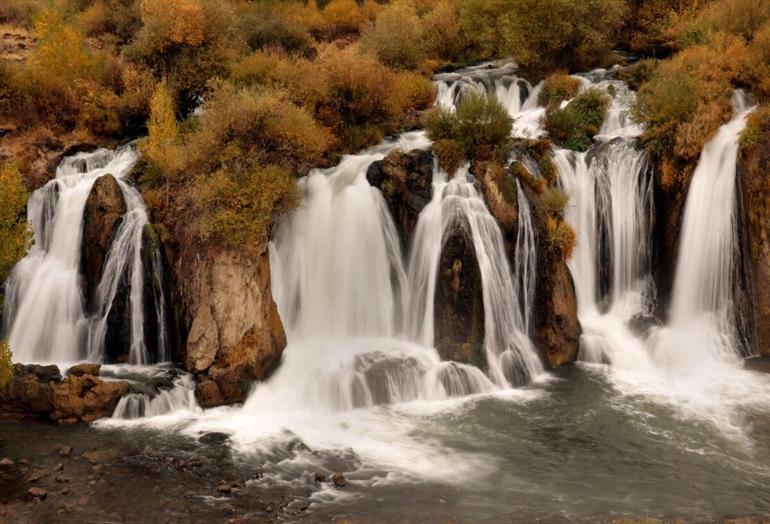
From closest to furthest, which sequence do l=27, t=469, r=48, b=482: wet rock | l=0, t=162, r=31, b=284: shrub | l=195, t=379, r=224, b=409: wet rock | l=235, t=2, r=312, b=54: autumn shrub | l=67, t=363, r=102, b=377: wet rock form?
l=27, t=469, r=48, b=482: wet rock → l=0, t=162, r=31, b=284: shrub → l=67, t=363, r=102, b=377: wet rock → l=195, t=379, r=224, b=409: wet rock → l=235, t=2, r=312, b=54: autumn shrub

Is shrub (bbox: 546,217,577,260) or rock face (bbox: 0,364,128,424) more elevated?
shrub (bbox: 546,217,577,260)

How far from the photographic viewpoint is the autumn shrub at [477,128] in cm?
1978

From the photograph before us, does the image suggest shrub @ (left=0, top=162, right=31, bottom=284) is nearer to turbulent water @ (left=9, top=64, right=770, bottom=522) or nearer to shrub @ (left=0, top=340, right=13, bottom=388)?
shrub @ (left=0, top=340, right=13, bottom=388)

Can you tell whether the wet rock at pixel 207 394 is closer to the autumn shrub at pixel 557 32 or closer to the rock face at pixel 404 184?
the rock face at pixel 404 184

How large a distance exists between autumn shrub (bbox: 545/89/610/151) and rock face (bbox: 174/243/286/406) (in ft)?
35.0

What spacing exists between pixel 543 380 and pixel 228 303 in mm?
8197

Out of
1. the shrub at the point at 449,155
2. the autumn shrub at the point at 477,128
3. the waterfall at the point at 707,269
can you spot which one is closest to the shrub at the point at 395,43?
the autumn shrub at the point at 477,128

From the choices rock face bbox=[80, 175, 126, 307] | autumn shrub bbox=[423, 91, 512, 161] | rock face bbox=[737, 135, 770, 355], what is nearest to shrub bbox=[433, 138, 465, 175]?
autumn shrub bbox=[423, 91, 512, 161]

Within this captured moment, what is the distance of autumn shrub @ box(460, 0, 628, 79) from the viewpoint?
27344mm

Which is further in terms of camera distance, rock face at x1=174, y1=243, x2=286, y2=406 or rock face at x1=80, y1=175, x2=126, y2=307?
rock face at x1=80, y1=175, x2=126, y2=307

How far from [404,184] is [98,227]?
8.39 m

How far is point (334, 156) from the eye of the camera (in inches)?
816

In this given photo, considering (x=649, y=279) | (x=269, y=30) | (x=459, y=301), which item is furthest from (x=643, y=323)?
(x=269, y=30)

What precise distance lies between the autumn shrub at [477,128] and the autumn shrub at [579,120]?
2323 mm
